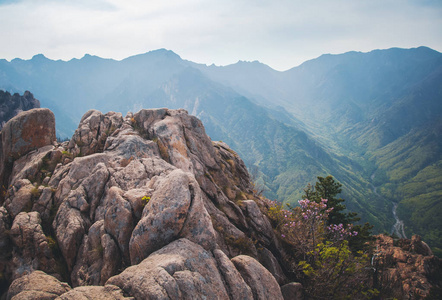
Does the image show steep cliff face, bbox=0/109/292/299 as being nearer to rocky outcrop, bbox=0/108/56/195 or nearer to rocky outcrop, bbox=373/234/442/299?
rocky outcrop, bbox=0/108/56/195

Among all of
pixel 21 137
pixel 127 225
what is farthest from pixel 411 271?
pixel 21 137

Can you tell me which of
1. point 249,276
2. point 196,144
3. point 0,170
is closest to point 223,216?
point 249,276

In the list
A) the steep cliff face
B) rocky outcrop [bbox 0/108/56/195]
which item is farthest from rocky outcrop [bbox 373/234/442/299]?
rocky outcrop [bbox 0/108/56/195]

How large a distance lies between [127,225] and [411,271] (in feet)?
144

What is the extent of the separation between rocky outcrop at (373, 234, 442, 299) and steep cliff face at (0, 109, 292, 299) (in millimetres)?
20194

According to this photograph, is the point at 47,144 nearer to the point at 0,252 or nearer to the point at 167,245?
the point at 0,252

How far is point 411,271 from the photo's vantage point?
113 ft

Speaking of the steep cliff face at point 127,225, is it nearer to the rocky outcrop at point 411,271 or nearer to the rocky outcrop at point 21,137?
the rocky outcrop at point 21,137

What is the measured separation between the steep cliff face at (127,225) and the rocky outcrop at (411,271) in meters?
20.2

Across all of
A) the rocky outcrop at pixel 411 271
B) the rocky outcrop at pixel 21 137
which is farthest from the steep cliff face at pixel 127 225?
the rocky outcrop at pixel 411 271

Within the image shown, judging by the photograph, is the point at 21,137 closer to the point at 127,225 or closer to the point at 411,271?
the point at 127,225

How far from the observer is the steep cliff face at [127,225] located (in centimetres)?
991

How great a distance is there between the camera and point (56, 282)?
1027 centimetres

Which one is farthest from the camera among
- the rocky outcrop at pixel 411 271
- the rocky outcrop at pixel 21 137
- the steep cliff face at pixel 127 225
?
the rocky outcrop at pixel 411 271
